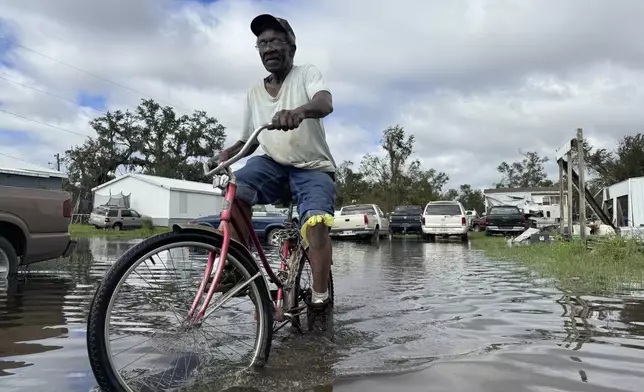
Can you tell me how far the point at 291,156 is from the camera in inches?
143

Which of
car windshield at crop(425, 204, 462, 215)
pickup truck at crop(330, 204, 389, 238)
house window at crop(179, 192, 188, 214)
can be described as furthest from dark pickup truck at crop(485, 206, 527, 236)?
house window at crop(179, 192, 188, 214)

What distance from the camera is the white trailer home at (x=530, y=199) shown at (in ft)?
120

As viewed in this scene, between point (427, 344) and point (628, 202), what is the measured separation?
58.8 ft

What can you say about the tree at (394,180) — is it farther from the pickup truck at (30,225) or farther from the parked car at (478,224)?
the pickup truck at (30,225)

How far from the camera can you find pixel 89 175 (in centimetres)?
6203

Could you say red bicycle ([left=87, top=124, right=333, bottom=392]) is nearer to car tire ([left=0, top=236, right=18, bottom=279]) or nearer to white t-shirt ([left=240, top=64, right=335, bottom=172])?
white t-shirt ([left=240, top=64, right=335, bottom=172])

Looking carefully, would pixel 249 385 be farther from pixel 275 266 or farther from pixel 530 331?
pixel 530 331

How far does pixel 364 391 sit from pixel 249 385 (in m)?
0.58

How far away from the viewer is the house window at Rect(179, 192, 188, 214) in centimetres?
4209

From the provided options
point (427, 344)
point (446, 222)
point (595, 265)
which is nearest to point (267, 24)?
point (427, 344)

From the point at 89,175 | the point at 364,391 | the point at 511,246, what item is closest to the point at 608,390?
the point at 364,391

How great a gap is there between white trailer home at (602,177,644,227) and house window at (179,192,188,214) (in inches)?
1181

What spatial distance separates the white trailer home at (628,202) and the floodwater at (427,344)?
1340cm

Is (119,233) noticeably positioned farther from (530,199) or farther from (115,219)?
(530,199)
